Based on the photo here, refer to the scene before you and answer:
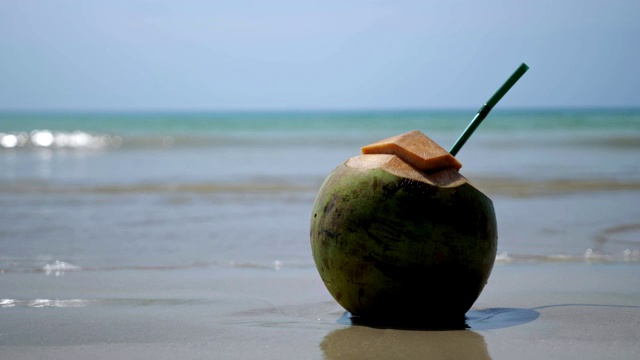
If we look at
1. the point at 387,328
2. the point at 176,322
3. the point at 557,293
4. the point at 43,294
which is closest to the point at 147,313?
the point at 176,322

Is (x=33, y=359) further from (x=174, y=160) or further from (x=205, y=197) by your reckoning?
(x=174, y=160)

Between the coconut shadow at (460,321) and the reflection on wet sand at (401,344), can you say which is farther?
the coconut shadow at (460,321)

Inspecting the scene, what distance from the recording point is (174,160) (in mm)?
17547

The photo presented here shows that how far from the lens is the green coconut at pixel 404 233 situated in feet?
11.6

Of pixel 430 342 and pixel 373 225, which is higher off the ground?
pixel 373 225

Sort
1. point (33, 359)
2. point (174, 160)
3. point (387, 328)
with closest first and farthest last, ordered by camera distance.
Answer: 1. point (33, 359)
2. point (387, 328)
3. point (174, 160)

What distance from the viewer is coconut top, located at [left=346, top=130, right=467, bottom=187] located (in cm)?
364

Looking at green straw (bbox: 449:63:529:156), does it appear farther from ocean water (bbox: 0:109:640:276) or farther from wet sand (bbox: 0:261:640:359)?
ocean water (bbox: 0:109:640:276)

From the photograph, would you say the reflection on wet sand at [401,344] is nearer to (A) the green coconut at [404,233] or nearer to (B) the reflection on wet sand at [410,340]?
(B) the reflection on wet sand at [410,340]

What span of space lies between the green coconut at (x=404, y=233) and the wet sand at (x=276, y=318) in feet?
0.52

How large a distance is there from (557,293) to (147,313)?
7.15ft

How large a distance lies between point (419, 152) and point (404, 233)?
391 mm

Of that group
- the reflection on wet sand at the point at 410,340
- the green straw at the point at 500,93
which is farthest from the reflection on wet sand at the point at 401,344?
the green straw at the point at 500,93

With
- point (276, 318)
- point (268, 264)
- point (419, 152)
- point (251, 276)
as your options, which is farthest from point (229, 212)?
point (419, 152)
